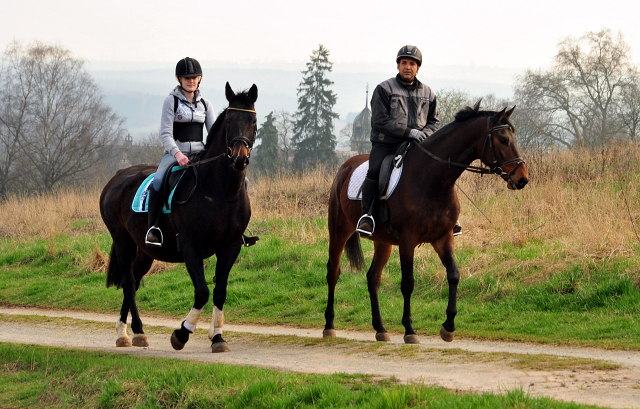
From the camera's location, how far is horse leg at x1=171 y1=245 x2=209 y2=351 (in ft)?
25.2

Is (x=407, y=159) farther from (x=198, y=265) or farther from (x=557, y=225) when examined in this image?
(x=557, y=225)

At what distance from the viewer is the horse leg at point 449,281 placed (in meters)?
7.95

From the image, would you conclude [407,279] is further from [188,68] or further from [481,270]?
[188,68]

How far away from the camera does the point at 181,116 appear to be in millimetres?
8352

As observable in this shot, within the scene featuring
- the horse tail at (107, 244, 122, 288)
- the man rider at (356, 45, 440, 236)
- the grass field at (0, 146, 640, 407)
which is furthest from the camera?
the horse tail at (107, 244, 122, 288)

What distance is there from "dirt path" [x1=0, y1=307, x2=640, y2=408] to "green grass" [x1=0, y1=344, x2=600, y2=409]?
36 cm

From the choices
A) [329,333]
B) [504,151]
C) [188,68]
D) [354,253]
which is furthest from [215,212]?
[504,151]

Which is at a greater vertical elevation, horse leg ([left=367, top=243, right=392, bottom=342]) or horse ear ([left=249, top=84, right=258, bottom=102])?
horse ear ([left=249, top=84, right=258, bottom=102])

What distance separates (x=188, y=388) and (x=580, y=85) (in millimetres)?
40897

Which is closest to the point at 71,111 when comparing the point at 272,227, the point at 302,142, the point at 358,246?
the point at 302,142

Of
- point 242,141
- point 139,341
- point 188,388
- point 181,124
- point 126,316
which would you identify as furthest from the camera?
point 126,316

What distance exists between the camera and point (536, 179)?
15.8 meters

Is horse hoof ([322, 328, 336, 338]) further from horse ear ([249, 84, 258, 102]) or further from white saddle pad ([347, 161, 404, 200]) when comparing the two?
horse ear ([249, 84, 258, 102])

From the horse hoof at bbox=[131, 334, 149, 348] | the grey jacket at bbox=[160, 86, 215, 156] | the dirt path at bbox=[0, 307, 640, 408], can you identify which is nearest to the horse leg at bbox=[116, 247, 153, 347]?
the horse hoof at bbox=[131, 334, 149, 348]
